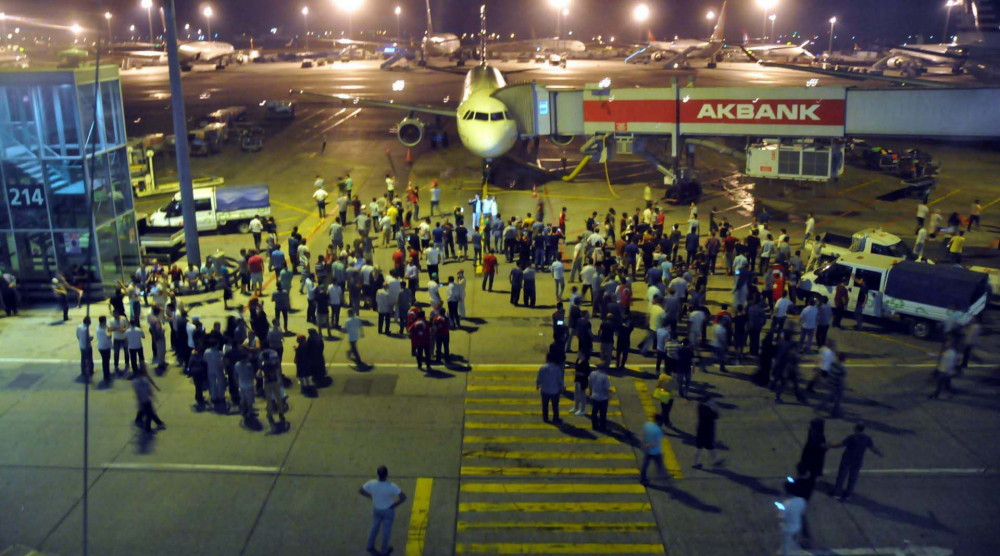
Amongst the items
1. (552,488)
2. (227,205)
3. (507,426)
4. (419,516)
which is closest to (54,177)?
(227,205)

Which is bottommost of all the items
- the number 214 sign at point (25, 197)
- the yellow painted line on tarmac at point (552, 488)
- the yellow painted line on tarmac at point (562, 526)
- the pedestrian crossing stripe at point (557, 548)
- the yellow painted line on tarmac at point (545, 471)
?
the pedestrian crossing stripe at point (557, 548)

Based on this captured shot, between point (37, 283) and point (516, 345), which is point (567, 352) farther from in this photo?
point (37, 283)

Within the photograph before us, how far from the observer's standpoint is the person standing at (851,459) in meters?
12.7

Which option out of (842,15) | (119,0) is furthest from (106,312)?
(842,15)

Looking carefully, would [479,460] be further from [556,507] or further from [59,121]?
[59,121]

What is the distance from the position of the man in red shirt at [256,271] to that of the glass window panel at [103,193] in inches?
187

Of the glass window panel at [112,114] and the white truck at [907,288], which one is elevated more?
the glass window panel at [112,114]

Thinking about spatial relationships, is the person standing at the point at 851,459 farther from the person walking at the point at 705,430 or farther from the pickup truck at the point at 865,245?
the pickup truck at the point at 865,245

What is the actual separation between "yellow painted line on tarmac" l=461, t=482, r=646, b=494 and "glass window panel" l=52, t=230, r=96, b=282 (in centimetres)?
1610

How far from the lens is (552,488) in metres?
13.5

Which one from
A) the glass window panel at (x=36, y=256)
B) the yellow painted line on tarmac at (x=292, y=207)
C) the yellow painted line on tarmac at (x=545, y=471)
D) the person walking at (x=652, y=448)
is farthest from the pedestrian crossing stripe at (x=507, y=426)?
the yellow painted line on tarmac at (x=292, y=207)

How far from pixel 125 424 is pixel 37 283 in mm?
10913

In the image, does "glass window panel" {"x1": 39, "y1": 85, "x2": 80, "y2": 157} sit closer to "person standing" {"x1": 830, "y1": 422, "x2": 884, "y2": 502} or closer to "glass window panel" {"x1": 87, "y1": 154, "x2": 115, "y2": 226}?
"glass window panel" {"x1": 87, "y1": 154, "x2": 115, "y2": 226}

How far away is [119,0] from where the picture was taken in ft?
473
